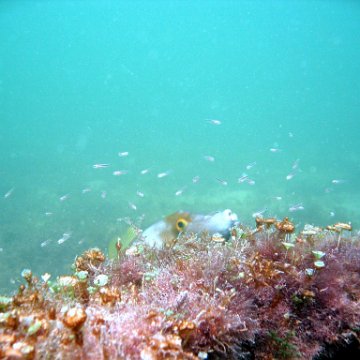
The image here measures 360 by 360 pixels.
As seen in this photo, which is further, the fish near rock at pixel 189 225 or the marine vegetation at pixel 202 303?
the fish near rock at pixel 189 225

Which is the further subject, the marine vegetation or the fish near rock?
the fish near rock

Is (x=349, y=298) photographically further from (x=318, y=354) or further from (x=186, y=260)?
(x=186, y=260)

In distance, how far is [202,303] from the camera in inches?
72.8

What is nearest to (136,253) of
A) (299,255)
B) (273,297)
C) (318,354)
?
(273,297)

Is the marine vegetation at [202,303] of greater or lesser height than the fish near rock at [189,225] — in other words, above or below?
above

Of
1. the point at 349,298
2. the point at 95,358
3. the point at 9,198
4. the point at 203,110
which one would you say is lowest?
the point at 203,110

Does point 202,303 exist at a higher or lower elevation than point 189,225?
higher

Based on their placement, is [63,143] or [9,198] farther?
[63,143]

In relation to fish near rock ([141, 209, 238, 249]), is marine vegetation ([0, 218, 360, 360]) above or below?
above

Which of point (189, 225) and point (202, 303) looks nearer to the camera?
point (202, 303)

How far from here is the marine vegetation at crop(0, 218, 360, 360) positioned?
1.36 m

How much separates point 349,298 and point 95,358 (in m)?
2.19

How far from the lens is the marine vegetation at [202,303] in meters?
1.36

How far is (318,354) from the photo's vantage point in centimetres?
225
